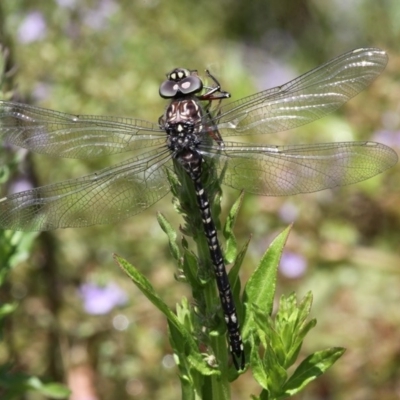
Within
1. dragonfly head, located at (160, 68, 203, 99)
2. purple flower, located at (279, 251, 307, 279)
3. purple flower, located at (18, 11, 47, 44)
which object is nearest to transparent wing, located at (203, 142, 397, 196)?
dragonfly head, located at (160, 68, 203, 99)

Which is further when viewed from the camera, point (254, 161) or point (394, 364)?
point (394, 364)

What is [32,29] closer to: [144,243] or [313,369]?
[144,243]

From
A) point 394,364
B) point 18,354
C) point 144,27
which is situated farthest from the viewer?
point 144,27

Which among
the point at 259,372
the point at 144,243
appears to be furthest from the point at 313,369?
the point at 144,243

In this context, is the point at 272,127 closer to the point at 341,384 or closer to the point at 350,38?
the point at 341,384

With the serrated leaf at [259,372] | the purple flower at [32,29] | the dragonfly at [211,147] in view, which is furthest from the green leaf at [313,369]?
the purple flower at [32,29]

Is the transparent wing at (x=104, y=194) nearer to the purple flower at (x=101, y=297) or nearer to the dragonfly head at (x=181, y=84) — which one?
the dragonfly head at (x=181, y=84)

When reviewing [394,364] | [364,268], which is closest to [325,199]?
[364,268]
